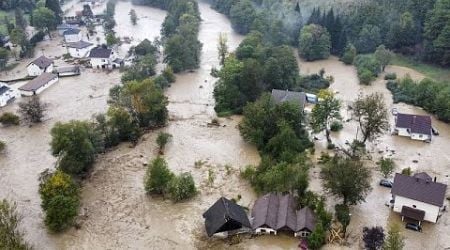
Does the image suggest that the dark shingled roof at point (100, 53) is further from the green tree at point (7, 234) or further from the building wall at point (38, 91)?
the green tree at point (7, 234)

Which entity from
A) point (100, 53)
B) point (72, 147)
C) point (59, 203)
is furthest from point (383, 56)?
point (59, 203)

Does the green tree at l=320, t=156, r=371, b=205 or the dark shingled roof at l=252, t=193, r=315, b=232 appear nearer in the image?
the dark shingled roof at l=252, t=193, r=315, b=232

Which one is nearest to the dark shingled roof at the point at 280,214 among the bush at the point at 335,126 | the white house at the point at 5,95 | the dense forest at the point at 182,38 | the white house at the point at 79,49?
the bush at the point at 335,126

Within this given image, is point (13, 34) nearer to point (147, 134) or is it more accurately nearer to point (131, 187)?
point (147, 134)

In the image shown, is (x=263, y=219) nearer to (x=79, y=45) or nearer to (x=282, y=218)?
(x=282, y=218)

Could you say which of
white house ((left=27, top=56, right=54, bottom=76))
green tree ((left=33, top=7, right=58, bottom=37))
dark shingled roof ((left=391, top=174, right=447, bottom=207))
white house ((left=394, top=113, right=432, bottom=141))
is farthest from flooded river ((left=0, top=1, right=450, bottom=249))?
green tree ((left=33, top=7, right=58, bottom=37))

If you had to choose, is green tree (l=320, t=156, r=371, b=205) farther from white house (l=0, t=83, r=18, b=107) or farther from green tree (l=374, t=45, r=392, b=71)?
white house (l=0, t=83, r=18, b=107)
